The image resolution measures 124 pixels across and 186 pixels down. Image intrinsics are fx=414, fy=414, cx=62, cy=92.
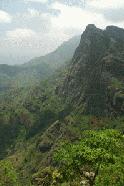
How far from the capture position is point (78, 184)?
12988 centimetres

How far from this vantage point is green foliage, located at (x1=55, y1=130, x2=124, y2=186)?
84.3m

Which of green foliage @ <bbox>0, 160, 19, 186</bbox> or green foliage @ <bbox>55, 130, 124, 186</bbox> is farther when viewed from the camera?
green foliage @ <bbox>0, 160, 19, 186</bbox>

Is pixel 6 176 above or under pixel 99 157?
under

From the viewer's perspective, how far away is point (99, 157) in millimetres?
83500

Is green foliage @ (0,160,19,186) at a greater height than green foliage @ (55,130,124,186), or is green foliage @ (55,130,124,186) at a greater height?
green foliage @ (55,130,124,186)

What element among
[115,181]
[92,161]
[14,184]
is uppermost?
[92,161]

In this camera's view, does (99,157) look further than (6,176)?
No

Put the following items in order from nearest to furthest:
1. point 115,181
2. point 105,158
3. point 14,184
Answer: point 105,158
point 115,181
point 14,184

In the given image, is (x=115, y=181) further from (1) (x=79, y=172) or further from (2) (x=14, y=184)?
(2) (x=14, y=184)

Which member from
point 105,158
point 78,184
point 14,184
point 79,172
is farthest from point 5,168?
point 105,158

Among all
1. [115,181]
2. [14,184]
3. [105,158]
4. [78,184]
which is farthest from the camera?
[14,184]

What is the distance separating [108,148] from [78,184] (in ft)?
153

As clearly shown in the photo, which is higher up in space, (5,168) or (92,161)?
(92,161)

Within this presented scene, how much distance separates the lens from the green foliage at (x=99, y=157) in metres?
84.3
